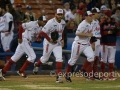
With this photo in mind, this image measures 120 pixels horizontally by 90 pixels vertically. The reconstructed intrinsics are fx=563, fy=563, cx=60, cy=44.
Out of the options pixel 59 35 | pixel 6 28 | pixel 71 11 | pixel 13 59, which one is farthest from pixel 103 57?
pixel 71 11

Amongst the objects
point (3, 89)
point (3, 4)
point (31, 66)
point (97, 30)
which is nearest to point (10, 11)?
point (3, 4)

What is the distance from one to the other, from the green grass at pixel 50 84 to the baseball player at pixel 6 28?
284cm

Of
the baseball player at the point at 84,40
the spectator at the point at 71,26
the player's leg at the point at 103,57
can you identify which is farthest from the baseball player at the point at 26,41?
the spectator at the point at 71,26

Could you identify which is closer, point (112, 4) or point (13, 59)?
point (13, 59)

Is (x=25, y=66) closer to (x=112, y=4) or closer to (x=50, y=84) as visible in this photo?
(x=50, y=84)

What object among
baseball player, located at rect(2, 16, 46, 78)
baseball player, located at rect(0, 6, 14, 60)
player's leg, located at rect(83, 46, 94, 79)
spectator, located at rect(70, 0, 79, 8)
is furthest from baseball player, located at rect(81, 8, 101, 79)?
spectator, located at rect(70, 0, 79, 8)

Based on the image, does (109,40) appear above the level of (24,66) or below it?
above

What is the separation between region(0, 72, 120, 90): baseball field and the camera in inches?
566

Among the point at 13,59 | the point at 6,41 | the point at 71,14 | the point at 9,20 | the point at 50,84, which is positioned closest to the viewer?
the point at 50,84

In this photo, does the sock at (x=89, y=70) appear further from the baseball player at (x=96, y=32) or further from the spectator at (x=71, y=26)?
the spectator at (x=71, y=26)

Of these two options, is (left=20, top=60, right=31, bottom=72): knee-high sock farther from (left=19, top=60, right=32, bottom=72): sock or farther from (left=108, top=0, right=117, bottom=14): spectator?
(left=108, top=0, right=117, bottom=14): spectator

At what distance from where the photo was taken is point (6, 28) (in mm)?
20016

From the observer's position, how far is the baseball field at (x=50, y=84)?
14382 millimetres

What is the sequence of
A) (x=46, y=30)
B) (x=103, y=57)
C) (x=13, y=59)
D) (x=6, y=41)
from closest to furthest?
1. (x=46, y=30)
2. (x=13, y=59)
3. (x=103, y=57)
4. (x=6, y=41)
